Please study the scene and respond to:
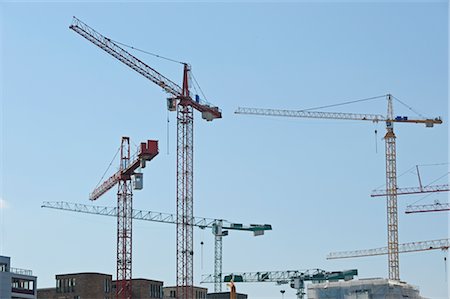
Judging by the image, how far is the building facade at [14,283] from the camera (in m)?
156

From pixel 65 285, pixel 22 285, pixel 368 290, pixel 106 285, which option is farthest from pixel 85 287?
pixel 368 290

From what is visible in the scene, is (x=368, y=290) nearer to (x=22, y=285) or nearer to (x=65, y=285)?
(x=65, y=285)

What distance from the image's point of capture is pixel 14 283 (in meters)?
162

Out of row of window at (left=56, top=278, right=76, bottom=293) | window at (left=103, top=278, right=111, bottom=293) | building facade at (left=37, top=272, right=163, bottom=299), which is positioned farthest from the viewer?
window at (left=103, top=278, right=111, bottom=293)

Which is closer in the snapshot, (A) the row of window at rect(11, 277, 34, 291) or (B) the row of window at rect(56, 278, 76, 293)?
(A) the row of window at rect(11, 277, 34, 291)

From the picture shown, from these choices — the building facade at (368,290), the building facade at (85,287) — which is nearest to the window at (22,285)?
the building facade at (85,287)

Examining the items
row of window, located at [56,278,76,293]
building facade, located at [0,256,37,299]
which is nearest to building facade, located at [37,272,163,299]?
row of window, located at [56,278,76,293]

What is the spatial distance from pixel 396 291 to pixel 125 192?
58.4m

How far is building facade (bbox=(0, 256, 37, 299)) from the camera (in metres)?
156

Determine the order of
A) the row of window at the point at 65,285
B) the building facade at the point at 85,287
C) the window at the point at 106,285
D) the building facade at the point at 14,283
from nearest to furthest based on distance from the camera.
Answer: the building facade at the point at 14,283 → the building facade at the point at 85,287 → the row of window at the point at 65,285 → the window at the point at 106,285

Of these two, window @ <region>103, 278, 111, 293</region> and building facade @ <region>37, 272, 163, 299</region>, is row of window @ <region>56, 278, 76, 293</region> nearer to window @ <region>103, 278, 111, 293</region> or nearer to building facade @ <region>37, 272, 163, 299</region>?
building facade @ <region>37, 272, 163, 299</region>

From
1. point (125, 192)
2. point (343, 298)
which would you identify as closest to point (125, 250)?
point (125, 192)

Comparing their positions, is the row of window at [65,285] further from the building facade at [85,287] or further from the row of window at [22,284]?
the row of window at [22,284]

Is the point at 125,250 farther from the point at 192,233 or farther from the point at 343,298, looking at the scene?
the point at 343,298
